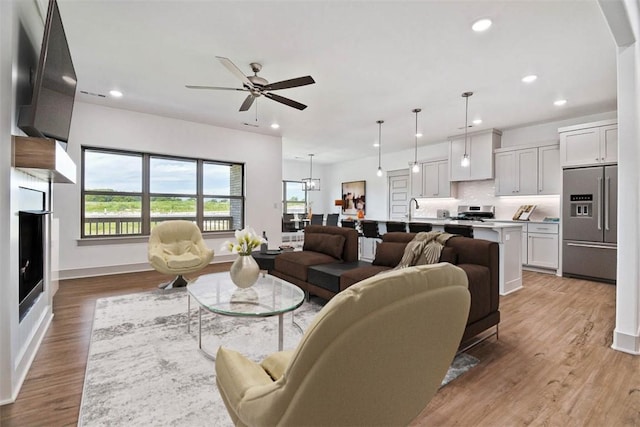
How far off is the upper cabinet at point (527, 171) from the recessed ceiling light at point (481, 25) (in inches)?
151

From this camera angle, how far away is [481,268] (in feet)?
8.54

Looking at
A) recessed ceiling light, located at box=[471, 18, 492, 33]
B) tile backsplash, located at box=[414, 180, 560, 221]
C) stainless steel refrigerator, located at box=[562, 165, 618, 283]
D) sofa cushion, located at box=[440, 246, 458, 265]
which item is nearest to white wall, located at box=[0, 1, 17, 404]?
sofa cushion, located at box=[440, 246, 458, 265]

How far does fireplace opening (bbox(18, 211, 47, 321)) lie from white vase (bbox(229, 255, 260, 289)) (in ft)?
4.94

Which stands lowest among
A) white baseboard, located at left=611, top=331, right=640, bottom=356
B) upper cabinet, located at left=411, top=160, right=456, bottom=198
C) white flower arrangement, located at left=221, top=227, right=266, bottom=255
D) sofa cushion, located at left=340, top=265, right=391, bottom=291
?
white baseboard, located at left=611, top=331, right=640, bottom=356

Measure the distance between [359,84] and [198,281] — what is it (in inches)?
127

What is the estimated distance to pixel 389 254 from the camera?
337 centimetres

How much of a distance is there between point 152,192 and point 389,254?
15.4ft

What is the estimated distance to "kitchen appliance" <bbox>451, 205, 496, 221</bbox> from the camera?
607 centimetres

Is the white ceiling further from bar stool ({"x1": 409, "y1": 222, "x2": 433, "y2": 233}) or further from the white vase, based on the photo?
the white vase

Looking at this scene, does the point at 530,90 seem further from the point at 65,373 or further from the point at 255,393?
the point at 65,373

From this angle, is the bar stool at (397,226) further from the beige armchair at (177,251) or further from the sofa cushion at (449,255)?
the beige armchair at (177,251)

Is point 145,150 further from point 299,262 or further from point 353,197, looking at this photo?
point 353,197

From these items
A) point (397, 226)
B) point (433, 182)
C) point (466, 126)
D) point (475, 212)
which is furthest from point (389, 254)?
point (433, 182)

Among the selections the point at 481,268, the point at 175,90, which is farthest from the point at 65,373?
the point at 175,90
